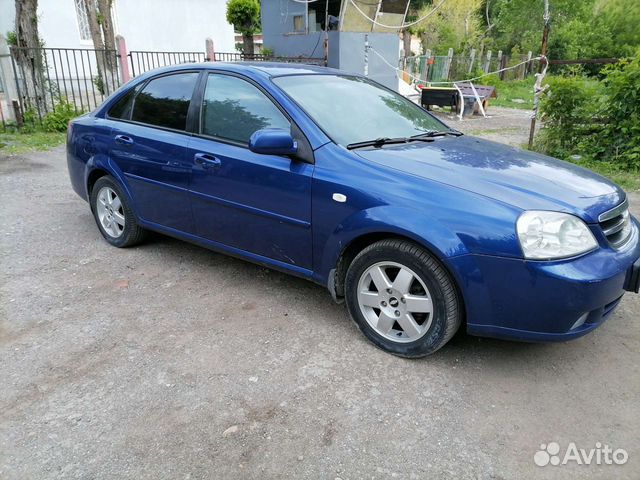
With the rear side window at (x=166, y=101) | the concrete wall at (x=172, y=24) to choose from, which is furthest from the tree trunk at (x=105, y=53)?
the rear side window at (x=166, y=101)

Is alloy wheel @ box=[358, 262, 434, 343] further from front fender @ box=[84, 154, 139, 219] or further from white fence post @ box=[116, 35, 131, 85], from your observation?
white fence post @ box=[116, 35, 131, 85]

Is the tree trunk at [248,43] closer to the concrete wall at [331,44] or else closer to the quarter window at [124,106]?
the concrete wall at [331,44]

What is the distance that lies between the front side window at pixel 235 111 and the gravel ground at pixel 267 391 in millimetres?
1201

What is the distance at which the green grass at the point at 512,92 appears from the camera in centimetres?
1930

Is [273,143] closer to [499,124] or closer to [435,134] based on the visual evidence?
[435,134]

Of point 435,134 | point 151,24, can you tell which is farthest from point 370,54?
point 435,134

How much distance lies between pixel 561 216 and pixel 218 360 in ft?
6.81

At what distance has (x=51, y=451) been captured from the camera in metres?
2.36

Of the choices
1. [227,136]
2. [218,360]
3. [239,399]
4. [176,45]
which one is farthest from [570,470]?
[176,45]

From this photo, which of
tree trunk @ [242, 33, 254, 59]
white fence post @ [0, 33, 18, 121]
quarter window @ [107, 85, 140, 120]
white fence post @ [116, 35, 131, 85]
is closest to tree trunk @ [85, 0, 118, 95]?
white fence post @ [116, 35, 131, 85]

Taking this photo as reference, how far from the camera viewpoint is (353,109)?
3660 mm

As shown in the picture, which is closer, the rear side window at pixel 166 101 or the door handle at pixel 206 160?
the door handle at pixel 206 160

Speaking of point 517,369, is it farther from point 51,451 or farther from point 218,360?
point 51,451

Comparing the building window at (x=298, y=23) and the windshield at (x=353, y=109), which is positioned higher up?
the building window at (x=298, y=23)
